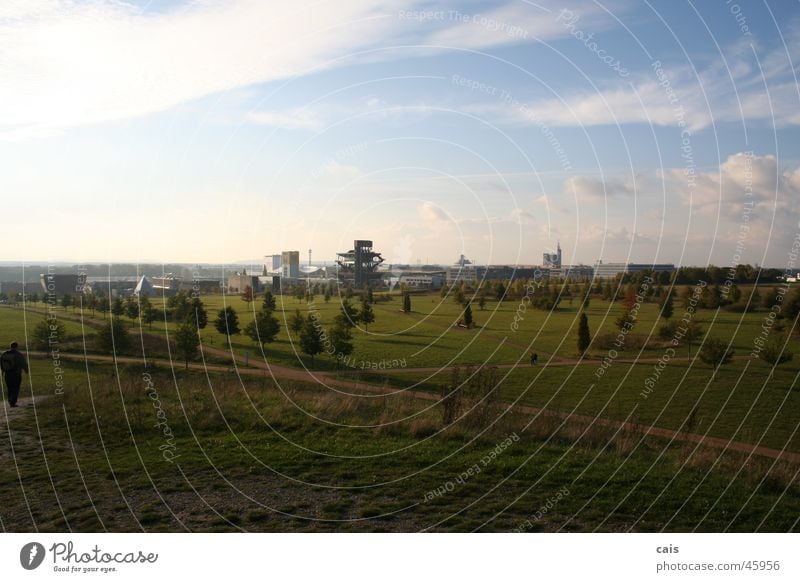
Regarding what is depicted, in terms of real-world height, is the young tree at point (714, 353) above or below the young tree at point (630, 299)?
below

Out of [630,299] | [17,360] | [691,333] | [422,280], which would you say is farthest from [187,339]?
[422,280]

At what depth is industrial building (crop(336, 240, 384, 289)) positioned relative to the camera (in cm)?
4334

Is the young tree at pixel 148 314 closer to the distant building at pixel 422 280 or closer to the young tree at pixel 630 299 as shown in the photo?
the young tree at pixel 630 299

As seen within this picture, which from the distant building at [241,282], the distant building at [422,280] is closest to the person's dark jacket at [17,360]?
the distant building at [241,282]

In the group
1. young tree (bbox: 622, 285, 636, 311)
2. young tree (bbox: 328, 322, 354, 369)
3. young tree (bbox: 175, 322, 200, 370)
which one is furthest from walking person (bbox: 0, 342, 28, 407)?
young tree (bbox: 622, 285, 636, 311)

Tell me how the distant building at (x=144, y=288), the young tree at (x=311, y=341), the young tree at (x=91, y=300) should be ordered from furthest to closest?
the distant building at (x=144, y=288), the young tree at (x=91, y=300), the young tree at (x=311, y=341)

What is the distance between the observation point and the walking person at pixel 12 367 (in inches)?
528

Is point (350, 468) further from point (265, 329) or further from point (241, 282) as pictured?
point (241, 282)

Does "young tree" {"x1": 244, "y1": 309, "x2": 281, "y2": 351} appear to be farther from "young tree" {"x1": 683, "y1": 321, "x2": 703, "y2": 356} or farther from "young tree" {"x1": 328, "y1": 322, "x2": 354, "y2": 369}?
"young tree" {"x1": 683, "y1": 321, "x2": 703, "y2": 356}

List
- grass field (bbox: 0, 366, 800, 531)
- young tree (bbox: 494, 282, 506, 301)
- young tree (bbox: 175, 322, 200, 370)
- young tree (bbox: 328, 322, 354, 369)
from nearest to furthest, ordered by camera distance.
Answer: grass field (bbox: 0, 366, 800, 531), young tree (bbox: 175, 322, 200, 370), young tree (bbox: 328, 322, 354, 369), young tree (bbox: 494, 282, 506, 301)
